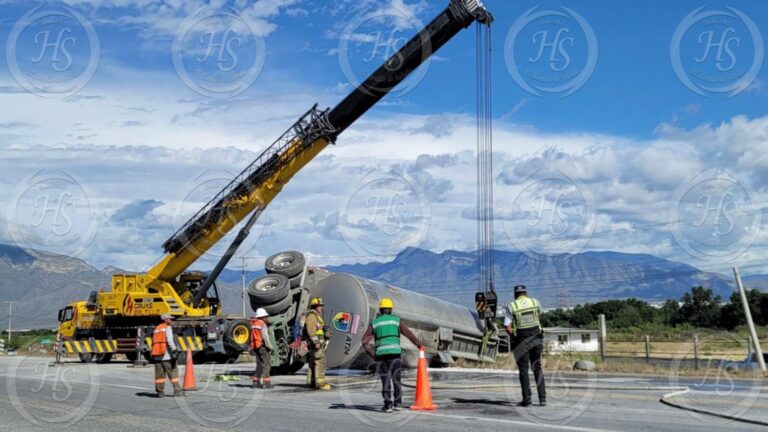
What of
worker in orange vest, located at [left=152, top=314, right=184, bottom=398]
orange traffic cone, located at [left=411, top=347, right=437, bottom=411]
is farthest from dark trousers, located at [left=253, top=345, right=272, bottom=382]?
orange traffic cone, located at [left=411, top=347, right=437, bottom=411]

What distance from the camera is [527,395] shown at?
1143 centimetres

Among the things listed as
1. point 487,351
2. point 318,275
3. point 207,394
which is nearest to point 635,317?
point 487,351

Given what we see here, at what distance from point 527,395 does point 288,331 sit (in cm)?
827

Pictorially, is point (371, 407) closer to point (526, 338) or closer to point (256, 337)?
point (526, 338)

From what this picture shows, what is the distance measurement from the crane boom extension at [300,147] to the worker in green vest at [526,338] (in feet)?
39.7

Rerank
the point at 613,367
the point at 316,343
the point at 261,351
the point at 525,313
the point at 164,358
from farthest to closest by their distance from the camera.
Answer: the point at 613,367 → the point at 261,351 → the point at 316,343 → the point at 164,358 → the point at 525,313

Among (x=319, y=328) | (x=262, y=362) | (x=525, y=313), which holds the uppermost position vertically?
(x=525, y=313)

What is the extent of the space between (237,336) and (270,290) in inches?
228

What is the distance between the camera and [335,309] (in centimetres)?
1833

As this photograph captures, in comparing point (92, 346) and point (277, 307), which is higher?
point (277, 307)

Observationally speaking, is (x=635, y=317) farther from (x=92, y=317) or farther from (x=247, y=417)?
(x=247, y=417)

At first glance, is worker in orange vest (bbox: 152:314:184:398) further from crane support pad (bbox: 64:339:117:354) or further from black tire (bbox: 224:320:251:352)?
crane support pad (bbox: 64:339:117:354)

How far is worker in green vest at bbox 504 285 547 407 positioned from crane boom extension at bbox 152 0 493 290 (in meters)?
12.1

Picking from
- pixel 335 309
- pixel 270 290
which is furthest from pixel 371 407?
pixel 270 290
